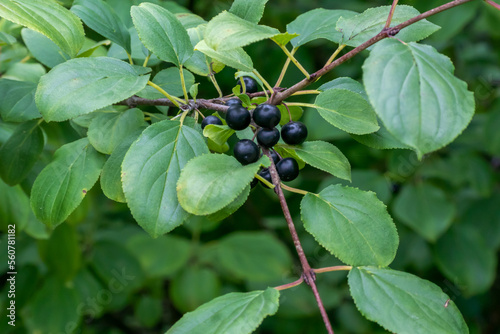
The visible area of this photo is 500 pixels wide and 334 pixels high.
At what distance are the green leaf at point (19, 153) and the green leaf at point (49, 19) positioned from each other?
34 centimetres

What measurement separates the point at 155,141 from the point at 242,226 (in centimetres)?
194

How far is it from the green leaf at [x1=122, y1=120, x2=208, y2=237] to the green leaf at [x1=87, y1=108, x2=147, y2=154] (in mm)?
141

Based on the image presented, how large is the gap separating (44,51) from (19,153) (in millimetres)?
238

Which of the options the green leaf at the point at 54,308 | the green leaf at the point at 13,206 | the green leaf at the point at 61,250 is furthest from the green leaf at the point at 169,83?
the green leaf at the point at 54,308

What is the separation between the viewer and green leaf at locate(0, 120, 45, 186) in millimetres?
1121

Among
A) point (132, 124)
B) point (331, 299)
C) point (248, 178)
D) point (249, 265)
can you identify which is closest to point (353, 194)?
point (248, 178)

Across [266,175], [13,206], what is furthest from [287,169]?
[13,206]

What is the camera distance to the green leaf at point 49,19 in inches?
31.0

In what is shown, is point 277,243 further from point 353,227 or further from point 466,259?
point 353,227

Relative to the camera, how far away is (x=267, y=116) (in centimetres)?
82

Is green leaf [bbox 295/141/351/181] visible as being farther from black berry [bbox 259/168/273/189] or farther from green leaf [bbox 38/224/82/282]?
green leaf [bbox 38/224/82/282]

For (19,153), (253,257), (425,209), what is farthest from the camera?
(253,257)

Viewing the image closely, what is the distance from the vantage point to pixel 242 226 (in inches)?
107

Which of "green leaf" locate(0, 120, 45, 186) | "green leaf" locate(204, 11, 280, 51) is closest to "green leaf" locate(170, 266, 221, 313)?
"green leaf" locate(0, 120, 45, 186)
